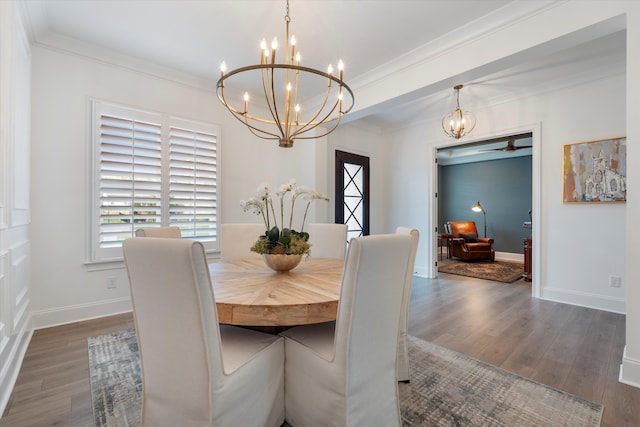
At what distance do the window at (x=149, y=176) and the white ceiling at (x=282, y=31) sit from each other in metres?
0.65

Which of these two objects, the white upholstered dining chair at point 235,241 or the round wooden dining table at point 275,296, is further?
the white upholstered dining chair at point 235,241

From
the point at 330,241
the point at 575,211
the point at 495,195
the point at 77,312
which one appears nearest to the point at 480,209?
the point at 495,195

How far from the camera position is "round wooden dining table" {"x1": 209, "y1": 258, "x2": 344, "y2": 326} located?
129 centimetres

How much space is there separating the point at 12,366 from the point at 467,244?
23.6 feet

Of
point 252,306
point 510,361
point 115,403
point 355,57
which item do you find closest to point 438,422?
point 510,361

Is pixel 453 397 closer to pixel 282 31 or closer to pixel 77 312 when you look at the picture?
pixel 282 31

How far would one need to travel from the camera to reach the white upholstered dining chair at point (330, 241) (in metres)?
2.80

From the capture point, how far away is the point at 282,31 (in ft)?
8.82

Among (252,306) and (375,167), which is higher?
(375,167)

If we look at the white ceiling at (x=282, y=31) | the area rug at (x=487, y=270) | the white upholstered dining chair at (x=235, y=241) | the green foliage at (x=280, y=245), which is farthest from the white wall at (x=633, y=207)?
the area rug at (x=487, y=270)

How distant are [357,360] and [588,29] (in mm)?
2765

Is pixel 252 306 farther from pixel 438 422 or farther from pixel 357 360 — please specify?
pixel 438 422

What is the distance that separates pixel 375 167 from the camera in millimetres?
5711

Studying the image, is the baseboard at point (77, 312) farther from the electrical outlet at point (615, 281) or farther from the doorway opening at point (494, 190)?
the doorway opening at point (494, 190)
